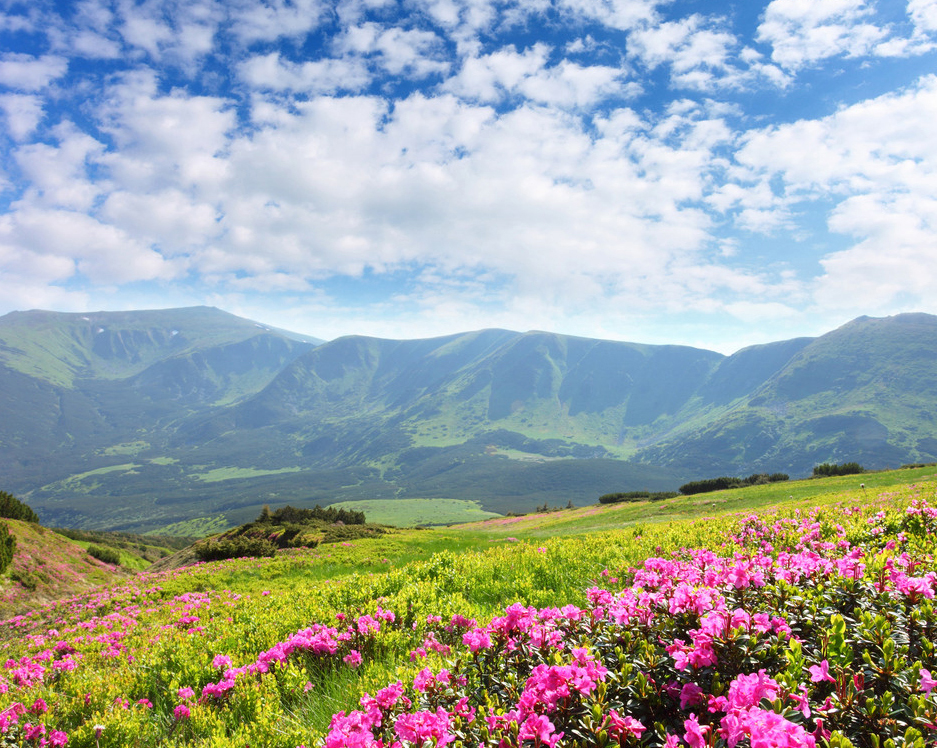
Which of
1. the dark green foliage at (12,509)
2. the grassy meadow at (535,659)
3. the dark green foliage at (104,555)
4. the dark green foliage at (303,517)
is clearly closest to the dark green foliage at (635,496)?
the dark green foliage at (303,517)

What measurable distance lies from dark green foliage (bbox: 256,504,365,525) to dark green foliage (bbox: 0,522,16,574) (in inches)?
691

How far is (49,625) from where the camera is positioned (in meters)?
15.3

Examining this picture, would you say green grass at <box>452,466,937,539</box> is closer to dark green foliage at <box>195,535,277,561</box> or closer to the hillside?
dark green foliage at <box>195,535,277,561</box>

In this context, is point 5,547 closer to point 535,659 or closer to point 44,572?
point 44,572

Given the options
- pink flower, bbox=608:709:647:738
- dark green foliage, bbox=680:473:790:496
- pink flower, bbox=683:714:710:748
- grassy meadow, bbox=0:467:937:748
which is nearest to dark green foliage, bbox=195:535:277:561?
grassy meadow, bbox=0:467:937:748

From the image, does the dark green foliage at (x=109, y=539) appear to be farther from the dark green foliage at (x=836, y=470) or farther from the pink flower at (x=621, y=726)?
the dark green foliage at (x=836, y=470)

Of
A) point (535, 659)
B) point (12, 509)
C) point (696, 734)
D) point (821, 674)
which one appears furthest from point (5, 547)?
point (821, 674)

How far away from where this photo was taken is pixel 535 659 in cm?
415

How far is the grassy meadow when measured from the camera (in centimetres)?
289

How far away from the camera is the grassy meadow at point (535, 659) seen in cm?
289

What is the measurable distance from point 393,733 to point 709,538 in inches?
422

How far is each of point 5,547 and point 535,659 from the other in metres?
28.2

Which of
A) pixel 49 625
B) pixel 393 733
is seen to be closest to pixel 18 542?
pixel 49 625

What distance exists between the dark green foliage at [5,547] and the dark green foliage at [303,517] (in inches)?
691
